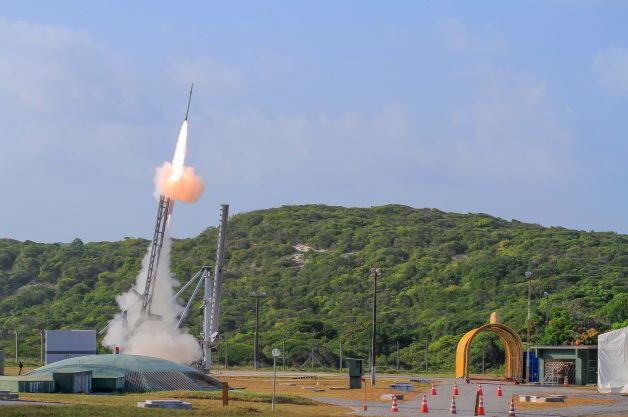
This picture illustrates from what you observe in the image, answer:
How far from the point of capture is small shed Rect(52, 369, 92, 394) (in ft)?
182

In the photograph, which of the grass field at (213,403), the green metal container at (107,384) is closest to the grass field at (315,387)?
the grass field at (213,403)

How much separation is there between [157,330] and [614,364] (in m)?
31.5

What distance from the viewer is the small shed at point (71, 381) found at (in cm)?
5559

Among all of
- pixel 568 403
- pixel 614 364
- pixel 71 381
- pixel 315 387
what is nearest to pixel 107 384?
pixel 71 381

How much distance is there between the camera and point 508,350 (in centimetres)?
7806

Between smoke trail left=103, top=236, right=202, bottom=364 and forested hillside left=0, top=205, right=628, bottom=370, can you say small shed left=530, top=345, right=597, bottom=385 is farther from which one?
→ smoke trail left=103, top=236, right=202, bottom=364

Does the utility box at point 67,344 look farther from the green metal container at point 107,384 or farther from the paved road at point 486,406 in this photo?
the paved road at point 486,406

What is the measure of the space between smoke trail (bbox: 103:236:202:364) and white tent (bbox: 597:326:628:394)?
90.4ft

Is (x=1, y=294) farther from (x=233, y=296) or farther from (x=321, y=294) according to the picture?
(x=321, y=294)

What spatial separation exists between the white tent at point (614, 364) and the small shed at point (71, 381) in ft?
95.2

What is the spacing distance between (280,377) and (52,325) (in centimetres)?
5824

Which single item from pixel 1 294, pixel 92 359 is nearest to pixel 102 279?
pixel 1 294

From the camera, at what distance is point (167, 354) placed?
78875mm

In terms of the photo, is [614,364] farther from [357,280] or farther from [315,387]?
[357,280]
